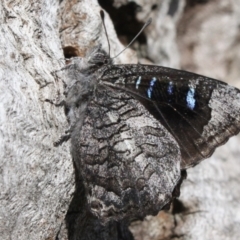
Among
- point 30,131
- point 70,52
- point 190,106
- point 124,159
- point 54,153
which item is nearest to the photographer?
point 30,131

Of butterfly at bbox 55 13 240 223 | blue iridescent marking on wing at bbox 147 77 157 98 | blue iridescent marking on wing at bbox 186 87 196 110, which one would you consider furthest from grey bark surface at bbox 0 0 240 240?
blue iridescent marking on wing at bbox 186 87 196 110

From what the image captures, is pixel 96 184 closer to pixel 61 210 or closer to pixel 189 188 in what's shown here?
pixel 61 210

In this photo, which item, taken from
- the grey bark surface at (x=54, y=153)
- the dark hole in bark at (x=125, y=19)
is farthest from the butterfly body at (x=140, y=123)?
the dark hole in bark at (x=125, y=19)

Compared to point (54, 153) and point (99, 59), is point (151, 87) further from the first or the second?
point (54, 153)

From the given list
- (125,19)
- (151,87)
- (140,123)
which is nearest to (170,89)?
(151,87)

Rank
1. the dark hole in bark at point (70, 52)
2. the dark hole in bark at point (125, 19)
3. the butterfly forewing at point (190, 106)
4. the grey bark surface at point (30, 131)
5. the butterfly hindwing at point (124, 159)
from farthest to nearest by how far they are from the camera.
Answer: the dark hole in bark at point (125, 19) → the dark hole in bark at point (70, 52) → the butterfly forewing at point (190, 106) → the butterfly hindwing at point (124, 159) → the grey bark surface at point (30, 131)

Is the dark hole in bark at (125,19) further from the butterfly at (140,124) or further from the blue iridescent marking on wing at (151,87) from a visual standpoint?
the blue iridescent marking on wing at (151,87)

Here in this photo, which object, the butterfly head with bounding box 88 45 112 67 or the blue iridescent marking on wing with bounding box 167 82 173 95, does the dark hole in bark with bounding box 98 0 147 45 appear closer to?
the butterfly head with bounding box 88 45 112 67
